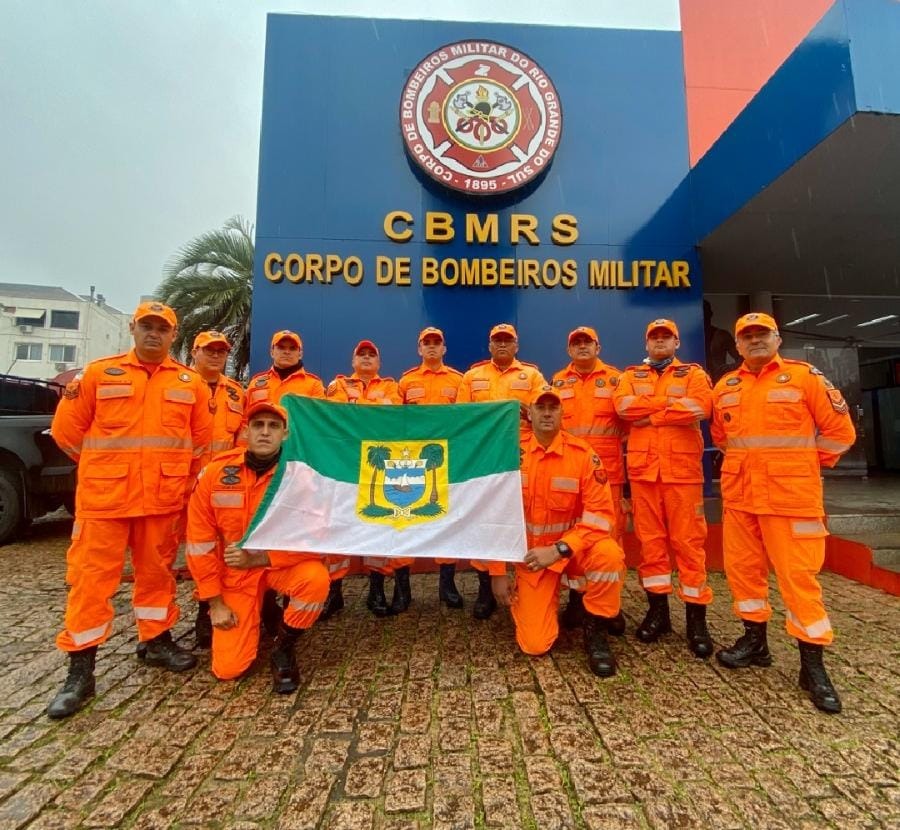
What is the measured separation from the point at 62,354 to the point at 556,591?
45637 millimetres

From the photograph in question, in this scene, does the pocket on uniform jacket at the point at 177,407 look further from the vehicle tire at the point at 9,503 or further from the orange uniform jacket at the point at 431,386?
the vehicle tire at the point at 9,503

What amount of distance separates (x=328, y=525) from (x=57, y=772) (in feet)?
4.79

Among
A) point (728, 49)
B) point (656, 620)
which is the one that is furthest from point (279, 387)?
point (728, 49)

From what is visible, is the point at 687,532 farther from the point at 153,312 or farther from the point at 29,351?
the point at 29,351

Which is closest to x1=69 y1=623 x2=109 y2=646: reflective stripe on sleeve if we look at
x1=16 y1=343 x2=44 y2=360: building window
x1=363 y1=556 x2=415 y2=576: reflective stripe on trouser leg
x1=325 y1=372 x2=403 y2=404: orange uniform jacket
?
x1=363 y1=556 x2=415 y2=576: reflective stripe on trouser leg

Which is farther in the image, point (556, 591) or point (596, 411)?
point (596, 411)

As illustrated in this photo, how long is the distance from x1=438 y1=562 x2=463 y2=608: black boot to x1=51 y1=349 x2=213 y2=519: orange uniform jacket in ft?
6.70

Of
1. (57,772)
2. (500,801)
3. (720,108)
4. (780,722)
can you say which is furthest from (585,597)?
(720,108)

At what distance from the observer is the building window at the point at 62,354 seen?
3672 cm

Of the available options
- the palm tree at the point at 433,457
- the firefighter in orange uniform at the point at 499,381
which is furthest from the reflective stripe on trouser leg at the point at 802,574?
the palm tree at the point at 433,457

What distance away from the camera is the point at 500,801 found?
5.93 ft

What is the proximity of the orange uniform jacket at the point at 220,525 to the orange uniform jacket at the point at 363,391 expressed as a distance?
1.33 meters

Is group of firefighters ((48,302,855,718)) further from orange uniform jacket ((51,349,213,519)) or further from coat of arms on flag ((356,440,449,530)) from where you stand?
coat of arms on flag ((356,440,449,530))

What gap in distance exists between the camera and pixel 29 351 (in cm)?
3638
